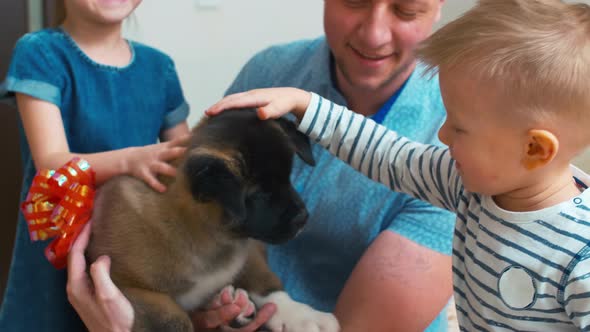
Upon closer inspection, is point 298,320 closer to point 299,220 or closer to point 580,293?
point 299,220

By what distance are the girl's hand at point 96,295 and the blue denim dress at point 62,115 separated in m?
0.25

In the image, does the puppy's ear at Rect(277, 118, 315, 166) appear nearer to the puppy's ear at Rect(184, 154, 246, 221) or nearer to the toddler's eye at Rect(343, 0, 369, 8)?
the puppy's ear at Rect(184, 154, 246, 221)

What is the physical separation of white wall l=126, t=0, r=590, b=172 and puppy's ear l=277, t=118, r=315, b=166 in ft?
5.24

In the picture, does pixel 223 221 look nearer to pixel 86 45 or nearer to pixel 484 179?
pixel 484 179

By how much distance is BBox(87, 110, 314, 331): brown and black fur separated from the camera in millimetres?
946

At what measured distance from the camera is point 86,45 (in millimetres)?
1377

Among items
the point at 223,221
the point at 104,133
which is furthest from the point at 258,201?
the point at 104,133

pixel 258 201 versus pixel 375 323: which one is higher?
pixel 258 201

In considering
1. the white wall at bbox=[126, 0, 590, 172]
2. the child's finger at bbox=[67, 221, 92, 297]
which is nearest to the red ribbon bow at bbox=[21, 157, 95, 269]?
the child's finger at bbox=[67, 221, 92, 297]

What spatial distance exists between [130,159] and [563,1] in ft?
2.70

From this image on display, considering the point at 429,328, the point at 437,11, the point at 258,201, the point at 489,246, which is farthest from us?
the point at 429,328

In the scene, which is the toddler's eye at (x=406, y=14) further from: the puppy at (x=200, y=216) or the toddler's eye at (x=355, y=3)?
the puppy at (x=200, y=216)

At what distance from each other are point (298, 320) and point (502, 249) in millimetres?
444

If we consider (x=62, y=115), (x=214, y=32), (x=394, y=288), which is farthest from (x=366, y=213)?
(x=214, y=32)
